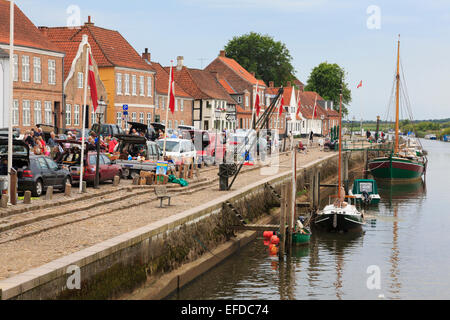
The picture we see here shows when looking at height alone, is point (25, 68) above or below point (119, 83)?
above

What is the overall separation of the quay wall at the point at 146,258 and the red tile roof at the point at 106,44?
3236 cm

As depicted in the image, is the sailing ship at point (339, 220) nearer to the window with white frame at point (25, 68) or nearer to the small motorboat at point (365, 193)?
the small motorboat at point (365, 193)

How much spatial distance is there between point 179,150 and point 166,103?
35.0 metres

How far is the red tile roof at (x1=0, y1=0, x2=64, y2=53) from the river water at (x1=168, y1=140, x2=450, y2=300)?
24555mm

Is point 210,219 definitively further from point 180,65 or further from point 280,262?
point 180,65

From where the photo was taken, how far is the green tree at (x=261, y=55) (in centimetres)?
10794

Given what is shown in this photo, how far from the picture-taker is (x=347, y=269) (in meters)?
22.9

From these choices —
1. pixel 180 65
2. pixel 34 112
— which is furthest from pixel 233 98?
pixel 34 112

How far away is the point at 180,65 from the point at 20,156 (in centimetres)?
5748

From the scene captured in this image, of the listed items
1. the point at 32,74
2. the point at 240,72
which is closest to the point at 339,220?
the point at 32,74

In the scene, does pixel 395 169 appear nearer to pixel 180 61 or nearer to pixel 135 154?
pixel 180 61

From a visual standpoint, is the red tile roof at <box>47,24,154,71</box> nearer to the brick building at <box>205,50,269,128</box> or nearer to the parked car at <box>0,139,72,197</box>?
the brick building at <box>205,50,269,128</box>

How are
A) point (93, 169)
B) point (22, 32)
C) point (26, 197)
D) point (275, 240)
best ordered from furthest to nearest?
point (22, 32) → point (93, 169) → point (275, 240) → point (26, 197)
